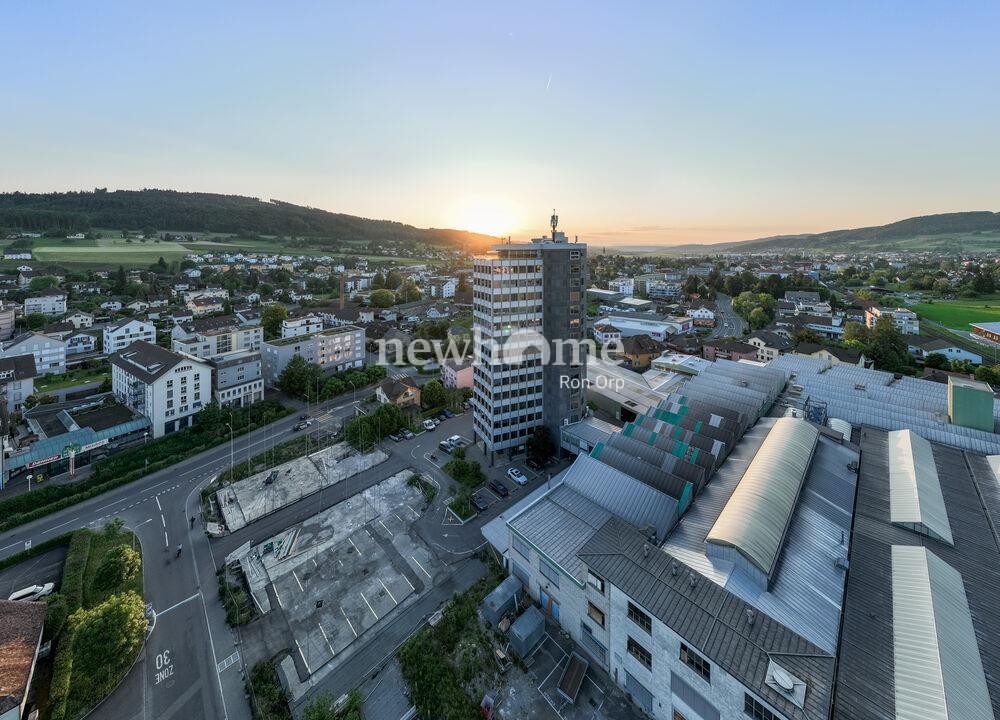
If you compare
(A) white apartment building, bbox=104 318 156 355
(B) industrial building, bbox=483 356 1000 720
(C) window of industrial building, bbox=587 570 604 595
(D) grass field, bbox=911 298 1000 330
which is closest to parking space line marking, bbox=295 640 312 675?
(B) industrial building, bbox=483 356 1000 720

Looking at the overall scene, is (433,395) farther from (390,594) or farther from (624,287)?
(624,287)

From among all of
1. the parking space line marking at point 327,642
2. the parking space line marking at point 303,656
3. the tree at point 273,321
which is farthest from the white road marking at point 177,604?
the tree at point 273,321

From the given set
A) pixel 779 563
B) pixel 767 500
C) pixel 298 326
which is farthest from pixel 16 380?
pixel 779 563

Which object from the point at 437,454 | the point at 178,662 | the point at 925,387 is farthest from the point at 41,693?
the point at 925,387

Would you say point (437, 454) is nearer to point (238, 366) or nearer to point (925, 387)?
point (238, 366)

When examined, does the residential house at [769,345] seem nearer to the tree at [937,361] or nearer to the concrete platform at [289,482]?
the tree at [937,361]

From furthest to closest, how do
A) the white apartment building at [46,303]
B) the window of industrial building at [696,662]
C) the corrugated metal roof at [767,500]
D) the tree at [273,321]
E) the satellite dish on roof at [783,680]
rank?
the white apartment building at [46,303], the tree at [273,321], the corrugated metal roof at [767,500], the window of industrial building at [696,662], the satellite dish on roof at [783,680]
